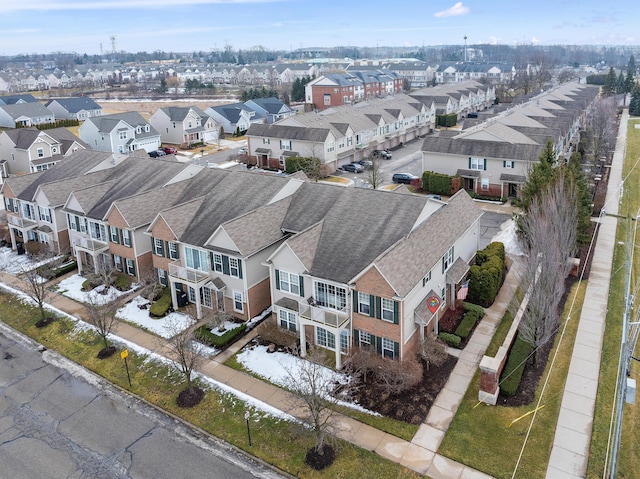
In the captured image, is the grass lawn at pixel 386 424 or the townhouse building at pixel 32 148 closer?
the grass lawn at pixel 386 424

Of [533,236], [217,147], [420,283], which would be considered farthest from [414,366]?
[217,147]

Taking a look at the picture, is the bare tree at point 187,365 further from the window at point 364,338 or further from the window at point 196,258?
the window at point 364,338

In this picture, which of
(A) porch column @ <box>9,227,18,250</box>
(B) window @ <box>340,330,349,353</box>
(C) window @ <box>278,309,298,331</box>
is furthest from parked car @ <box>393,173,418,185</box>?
(A) porch column @ <box>9,227,18,250</box>

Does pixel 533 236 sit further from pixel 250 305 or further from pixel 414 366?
pixel 250 305

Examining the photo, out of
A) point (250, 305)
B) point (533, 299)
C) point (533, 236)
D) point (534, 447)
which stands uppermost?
point (533, 236)

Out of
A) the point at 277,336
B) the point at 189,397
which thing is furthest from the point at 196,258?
the point at 189,397

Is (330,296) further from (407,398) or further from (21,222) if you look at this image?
(21,222)

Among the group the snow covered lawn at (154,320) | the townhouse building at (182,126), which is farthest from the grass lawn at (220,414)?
the townhouse building at (182,126)
